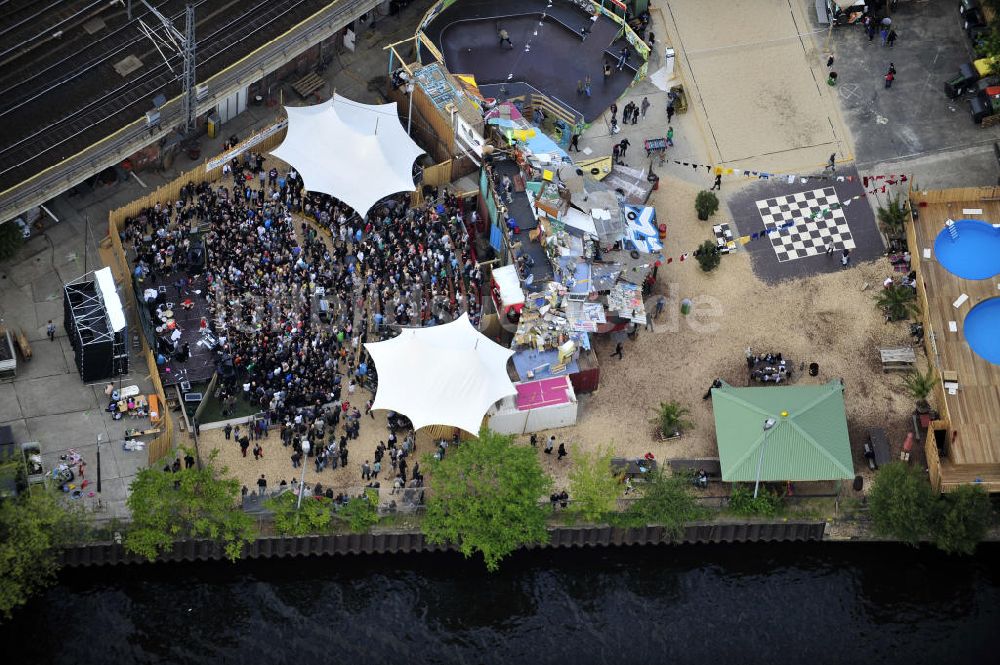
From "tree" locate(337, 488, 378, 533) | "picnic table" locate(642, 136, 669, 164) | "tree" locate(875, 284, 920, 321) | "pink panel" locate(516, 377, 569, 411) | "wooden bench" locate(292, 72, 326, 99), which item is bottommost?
"tree" locate(337, 488, 378, 533)

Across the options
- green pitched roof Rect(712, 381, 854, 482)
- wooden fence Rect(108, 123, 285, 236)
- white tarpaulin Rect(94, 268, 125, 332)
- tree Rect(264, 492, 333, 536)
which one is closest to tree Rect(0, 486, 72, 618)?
white tarpaulin Rect(94, 268, 125, 332)

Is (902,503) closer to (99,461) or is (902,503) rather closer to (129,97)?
(99,461)

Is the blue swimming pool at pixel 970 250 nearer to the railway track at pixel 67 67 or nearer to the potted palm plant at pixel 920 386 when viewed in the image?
the potted palm plant at pixel 920 386

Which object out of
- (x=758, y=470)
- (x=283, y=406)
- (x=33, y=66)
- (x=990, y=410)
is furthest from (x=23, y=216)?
(x=990, y=410)

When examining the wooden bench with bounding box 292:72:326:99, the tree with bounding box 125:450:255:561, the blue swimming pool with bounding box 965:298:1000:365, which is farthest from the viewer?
the wooden bench with bounding box 292:72:326:99

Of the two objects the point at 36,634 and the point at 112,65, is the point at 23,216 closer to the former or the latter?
the point at 112,65

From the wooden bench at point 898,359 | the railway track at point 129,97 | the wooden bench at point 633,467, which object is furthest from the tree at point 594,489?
the railway track at point 129,97

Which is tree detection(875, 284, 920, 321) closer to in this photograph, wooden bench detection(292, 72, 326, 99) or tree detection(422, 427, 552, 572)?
A: tree detection(422, 427, 552, 572)
